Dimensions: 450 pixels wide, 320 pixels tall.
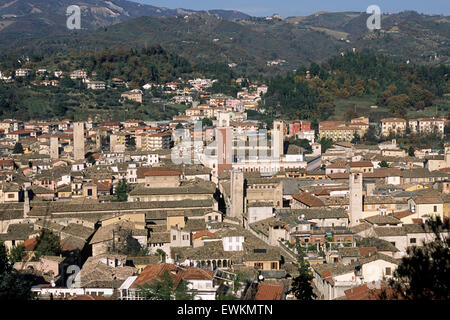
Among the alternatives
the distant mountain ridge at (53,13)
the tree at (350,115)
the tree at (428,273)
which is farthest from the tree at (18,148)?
the distant mountain ridge at (53,13)

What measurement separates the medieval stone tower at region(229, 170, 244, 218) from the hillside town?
0.12 ft

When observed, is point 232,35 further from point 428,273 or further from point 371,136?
point 428,273

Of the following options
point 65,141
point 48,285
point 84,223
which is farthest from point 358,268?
point 65,141

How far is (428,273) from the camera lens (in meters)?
5.23

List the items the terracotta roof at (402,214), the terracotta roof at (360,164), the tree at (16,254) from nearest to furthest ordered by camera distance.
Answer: the tree at (16,254) < the terracotta roof at (402,214) < the terracotta roof at (360,164)

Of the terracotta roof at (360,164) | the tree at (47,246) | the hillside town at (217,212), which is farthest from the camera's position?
the terracotta roof at (360,164)

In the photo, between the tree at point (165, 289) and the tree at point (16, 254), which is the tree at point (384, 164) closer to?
the tree at point (16, 254)

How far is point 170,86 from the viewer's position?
46.1m

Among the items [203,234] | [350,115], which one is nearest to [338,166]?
[203,234]

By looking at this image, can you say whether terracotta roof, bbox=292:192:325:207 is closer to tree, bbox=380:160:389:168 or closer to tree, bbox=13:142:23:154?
tree, bbox=380:160:389:168

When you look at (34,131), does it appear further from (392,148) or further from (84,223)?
(84,223)

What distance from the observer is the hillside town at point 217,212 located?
10250 mm

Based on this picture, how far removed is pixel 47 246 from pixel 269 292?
4592mm

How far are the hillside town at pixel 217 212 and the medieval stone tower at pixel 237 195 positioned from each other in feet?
0.12
